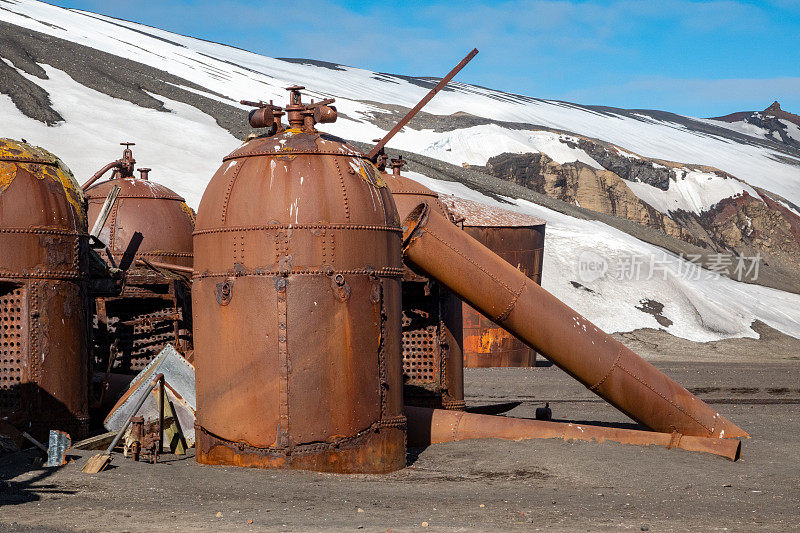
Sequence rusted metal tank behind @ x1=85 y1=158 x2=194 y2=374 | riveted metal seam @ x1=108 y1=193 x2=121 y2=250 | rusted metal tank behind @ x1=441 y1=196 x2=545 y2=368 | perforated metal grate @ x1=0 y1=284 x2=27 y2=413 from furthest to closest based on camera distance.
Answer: rusted metal tank behind @ x1=441 y1=196 x2=545 y2=368
riveted metal seam @ x1=108 y1=193 x2=121 y2=250
rusted metal tank behind @ x1=85 y1=158 x2=194 y2=374
perforated metal grate @ x1=0 y1=284 x2=27 y2=413

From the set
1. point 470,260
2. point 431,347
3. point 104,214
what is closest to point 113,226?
point 104,214

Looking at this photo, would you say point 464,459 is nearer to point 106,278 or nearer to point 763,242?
point 106,278

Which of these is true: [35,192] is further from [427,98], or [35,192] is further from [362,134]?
Answer: [362,134]

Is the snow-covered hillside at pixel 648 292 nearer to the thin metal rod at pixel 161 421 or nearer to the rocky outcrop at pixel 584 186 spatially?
the rocky outcrop at pixel 584 186

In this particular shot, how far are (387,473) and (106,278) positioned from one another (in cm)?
528

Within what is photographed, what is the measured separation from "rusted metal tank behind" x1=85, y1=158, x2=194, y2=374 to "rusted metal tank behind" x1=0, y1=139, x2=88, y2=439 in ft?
7.23

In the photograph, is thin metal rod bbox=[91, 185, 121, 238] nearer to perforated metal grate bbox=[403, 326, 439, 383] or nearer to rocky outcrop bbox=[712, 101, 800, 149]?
perforated metal grate bbox=[403, 326, 439, 383]

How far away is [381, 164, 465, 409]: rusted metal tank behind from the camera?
13945 millimetres

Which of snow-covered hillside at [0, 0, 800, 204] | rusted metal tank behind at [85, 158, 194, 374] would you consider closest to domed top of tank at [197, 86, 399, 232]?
rusted metal tank behind at [85, 158, 194, 374]

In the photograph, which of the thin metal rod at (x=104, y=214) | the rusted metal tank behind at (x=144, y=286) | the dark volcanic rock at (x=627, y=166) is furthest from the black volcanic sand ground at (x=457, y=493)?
the dark volcanic rock at (x=627, y=166)

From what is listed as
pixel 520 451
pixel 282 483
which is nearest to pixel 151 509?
pixel 282 483

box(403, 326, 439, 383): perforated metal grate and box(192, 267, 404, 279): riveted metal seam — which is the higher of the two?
box(192, 267, 404, 279): riveted metal seam

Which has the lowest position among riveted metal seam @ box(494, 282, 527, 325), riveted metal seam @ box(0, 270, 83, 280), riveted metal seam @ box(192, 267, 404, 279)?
riveted metal seam @ box(494, 282, 527, 325)

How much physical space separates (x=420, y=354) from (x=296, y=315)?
476 cm
